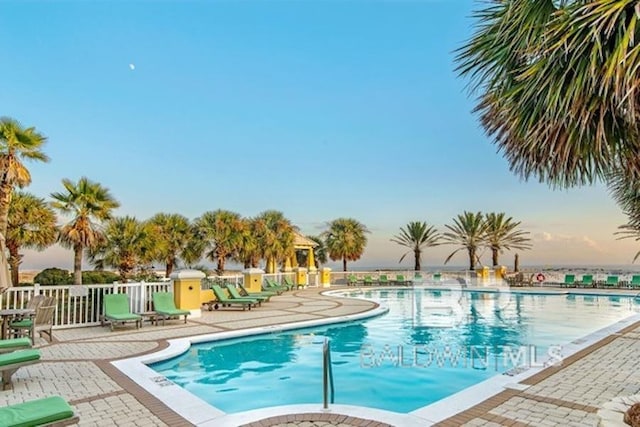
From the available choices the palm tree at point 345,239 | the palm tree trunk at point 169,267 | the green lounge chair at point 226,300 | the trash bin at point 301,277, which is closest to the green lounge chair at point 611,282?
the trash bin at point 301,277

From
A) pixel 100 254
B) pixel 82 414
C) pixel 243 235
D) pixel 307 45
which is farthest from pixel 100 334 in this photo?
pixel 243 235

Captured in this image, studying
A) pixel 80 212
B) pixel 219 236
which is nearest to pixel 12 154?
pixel 80 212

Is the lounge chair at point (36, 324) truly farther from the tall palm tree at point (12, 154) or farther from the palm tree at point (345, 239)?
the palm tree at point (345, 239)

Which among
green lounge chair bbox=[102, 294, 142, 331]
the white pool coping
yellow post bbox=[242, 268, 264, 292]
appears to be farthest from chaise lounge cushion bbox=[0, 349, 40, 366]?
yellow post bbox=[242, 268, 264, 292]

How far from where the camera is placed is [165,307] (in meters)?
11.9

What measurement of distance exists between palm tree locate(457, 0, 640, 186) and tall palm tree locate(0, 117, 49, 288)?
13.9 metres

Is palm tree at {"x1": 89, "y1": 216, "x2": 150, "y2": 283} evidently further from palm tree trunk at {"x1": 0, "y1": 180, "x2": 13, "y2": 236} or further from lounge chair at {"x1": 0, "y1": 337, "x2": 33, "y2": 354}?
lounge chair at {"x1": 0, "y1": 337, "x2": 33, "y2": 354}

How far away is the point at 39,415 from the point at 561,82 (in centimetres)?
499

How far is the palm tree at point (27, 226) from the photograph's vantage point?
18.0 meters

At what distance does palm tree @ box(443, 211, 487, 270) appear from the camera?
34.5 metres

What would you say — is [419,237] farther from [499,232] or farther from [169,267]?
[169,267]

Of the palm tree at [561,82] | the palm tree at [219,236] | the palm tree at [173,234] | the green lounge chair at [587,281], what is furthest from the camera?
the green lounge chair at [587,281]

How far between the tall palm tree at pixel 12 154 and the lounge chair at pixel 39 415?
11.3m

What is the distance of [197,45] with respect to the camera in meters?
14.6
